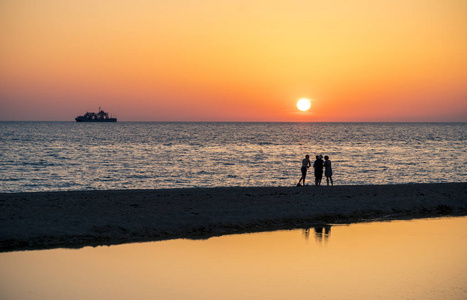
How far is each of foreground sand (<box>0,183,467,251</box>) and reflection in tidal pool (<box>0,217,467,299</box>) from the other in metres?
1.26

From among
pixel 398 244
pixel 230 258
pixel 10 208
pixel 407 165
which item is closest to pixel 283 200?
pixel 398 244

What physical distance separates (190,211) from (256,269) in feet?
24.8

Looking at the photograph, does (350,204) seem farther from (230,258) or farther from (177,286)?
(177,286)

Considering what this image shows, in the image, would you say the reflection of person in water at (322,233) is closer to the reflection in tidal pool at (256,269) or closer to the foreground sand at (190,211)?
the reflection in tidal pool at (256,269)

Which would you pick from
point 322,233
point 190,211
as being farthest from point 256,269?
point 190,211

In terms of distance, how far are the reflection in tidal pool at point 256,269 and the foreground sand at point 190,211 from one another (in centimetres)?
126

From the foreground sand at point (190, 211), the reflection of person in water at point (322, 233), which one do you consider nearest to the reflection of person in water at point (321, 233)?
the reflection of person in water at point (322, 233)

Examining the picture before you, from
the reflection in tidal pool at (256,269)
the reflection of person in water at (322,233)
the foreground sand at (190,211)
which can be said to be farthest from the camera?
the foreground sand at (190,211)

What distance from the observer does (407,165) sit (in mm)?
57125

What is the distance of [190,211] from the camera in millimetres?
19250

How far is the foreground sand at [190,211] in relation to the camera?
15.9 m

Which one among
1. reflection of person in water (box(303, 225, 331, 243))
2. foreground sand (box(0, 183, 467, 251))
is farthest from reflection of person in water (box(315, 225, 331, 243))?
foreground sand (box(0, 183, 467, 251))

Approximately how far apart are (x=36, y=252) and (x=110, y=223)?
3.28m

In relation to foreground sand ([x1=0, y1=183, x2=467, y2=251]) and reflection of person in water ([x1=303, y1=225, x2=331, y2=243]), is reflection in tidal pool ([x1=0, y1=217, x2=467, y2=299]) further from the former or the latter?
foreground sand ([x1=0, y1=183, x2=467, y2=251])
